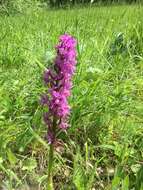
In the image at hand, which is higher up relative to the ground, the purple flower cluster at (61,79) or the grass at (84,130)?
the purple flower cluster at (61,79)

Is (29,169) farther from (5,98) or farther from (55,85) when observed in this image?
(55,85)

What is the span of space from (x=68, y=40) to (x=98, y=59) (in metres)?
2.16

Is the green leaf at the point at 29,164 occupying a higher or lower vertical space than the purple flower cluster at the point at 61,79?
lower

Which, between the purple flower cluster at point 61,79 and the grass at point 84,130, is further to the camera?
the grass at point 84,130

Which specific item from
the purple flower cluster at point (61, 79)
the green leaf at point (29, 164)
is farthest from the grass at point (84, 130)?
the purple flower cluster at point (61, 79)

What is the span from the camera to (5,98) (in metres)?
3.00

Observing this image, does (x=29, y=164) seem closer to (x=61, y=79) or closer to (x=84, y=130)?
(x=84, y=130)

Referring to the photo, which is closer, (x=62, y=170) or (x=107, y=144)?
(x=62, y=170)

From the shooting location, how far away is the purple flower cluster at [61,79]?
5.40ft

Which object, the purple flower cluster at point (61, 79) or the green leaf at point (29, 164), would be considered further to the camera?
the green leaf at point (29, 164)

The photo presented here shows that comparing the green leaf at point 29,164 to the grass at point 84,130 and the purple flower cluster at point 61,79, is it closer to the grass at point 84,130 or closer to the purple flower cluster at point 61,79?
the grass at point 84,130

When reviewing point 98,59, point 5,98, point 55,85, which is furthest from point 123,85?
point 55,85

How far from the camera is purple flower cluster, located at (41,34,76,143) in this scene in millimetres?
1646

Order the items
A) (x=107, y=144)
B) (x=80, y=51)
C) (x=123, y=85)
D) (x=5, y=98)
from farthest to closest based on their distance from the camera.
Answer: (x=80, y=51), (x=123, y=85), (x=5, y=98), (x=107, y=144)
